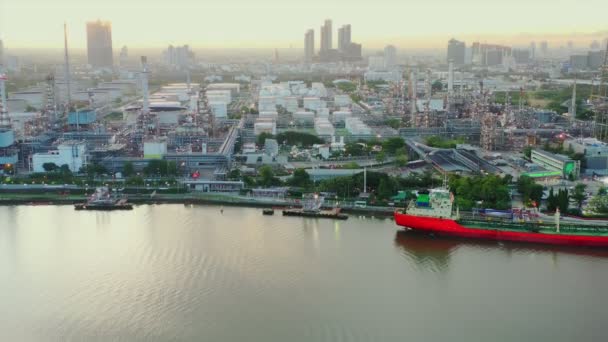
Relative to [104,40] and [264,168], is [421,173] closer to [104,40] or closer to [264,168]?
[264,168]

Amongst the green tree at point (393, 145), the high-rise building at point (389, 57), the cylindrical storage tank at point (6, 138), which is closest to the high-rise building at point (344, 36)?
the high-rise building at point (389, 57)

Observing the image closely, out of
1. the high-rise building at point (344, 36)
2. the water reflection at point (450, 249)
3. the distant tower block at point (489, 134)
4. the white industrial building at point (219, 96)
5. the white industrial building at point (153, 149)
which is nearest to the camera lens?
the water reflection at point (450, 249)

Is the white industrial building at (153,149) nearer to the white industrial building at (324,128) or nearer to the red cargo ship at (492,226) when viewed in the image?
the white industrial building at (324,128)

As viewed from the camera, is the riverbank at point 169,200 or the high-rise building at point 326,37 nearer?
the riverbank at point 169,200

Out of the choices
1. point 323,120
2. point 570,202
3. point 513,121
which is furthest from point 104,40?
point 570,202

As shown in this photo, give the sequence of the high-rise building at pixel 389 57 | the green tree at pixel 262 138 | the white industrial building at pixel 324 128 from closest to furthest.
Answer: the green tree at pixel 262 138, the white industrial building at pixel 324 128, the high-rise building at pixel 389 57

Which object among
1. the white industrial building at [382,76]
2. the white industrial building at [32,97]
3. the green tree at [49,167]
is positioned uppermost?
the white industrial building at [382,76]

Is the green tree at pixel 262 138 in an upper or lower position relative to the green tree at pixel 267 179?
upper
